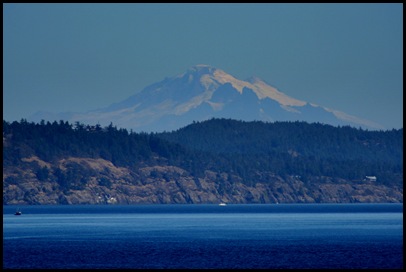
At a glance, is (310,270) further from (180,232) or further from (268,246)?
(180,232)

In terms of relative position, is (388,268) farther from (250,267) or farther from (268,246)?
(268,246)

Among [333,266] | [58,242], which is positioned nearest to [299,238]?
[58,242]

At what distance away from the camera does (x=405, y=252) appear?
119375 millimetres

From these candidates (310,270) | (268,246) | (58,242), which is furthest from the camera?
(58,242)

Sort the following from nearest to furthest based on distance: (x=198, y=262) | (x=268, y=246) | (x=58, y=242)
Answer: (x=198, y=262), (x=268, y=246), (x=58, y=242)

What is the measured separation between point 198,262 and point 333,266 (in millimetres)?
14994

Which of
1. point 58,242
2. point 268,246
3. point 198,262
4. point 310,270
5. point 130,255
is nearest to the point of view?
point 310,270

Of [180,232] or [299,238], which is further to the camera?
[180,232]

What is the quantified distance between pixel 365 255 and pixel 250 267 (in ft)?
60.5

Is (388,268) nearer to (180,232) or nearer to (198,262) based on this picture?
(198,262)

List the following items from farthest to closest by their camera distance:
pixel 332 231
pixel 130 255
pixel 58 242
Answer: pixel 332 231, pixel 58 242, pixel 130 255

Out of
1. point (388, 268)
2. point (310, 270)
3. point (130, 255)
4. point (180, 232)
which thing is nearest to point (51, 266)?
point (130, 255)

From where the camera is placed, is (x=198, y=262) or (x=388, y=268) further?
(x=198, y=262)

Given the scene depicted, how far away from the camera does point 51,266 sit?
114312 mm
